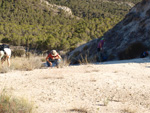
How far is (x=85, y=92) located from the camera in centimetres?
394

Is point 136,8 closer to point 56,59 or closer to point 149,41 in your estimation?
point 149,41

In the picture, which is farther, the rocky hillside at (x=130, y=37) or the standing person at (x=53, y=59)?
the rocky hillside at (x=130, y=37)

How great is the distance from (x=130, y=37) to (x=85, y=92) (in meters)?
8.32

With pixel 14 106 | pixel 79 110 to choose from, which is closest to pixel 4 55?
pixel 14 106

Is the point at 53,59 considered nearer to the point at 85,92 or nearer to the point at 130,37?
the point at 85,92

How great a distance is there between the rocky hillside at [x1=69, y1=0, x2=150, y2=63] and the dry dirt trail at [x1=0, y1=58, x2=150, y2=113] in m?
4.77

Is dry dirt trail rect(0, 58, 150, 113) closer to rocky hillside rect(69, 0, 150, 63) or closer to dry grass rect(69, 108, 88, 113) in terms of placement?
dry grass rect(69, 108, 88, 113)

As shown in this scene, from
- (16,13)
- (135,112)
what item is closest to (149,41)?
(135,112)

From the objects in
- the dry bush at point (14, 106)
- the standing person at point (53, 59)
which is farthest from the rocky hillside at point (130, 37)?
the dry bush at point (14, 106)

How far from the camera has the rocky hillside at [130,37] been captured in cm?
1052

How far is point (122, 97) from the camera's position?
144 inches

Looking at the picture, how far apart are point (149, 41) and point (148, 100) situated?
7570mm

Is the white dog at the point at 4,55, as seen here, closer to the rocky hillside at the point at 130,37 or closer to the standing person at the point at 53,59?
the standing person at the point at 53,59

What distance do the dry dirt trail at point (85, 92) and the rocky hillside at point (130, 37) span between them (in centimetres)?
477
